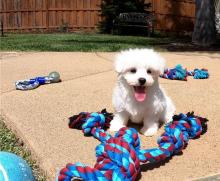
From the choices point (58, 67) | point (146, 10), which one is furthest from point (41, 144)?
point (146, 10)

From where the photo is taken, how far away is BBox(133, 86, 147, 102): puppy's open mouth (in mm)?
4641

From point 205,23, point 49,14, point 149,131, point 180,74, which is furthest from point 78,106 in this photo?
point 49,14

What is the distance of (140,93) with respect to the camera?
15.3 feet

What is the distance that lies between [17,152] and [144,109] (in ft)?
4.63

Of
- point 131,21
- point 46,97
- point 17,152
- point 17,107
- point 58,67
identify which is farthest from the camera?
point 131,21

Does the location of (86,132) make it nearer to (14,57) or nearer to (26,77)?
(26,77)

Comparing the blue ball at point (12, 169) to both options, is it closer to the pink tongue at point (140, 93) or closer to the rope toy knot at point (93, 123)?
the rope toy knot at point (93, 123)

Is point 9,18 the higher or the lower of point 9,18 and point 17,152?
the higher

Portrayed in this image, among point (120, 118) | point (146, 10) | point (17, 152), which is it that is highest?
point (146, 10)

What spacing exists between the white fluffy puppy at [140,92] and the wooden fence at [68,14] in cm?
1831

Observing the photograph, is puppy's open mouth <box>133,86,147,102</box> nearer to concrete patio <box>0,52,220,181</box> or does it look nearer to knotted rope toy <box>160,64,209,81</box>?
concrete patio <box>0,52,220,181</box>

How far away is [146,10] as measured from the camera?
72.8 feet

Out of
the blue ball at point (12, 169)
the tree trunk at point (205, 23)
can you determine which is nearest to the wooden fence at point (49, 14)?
the tree trunk at point (205, 23)

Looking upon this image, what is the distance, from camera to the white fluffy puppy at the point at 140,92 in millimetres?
4523
